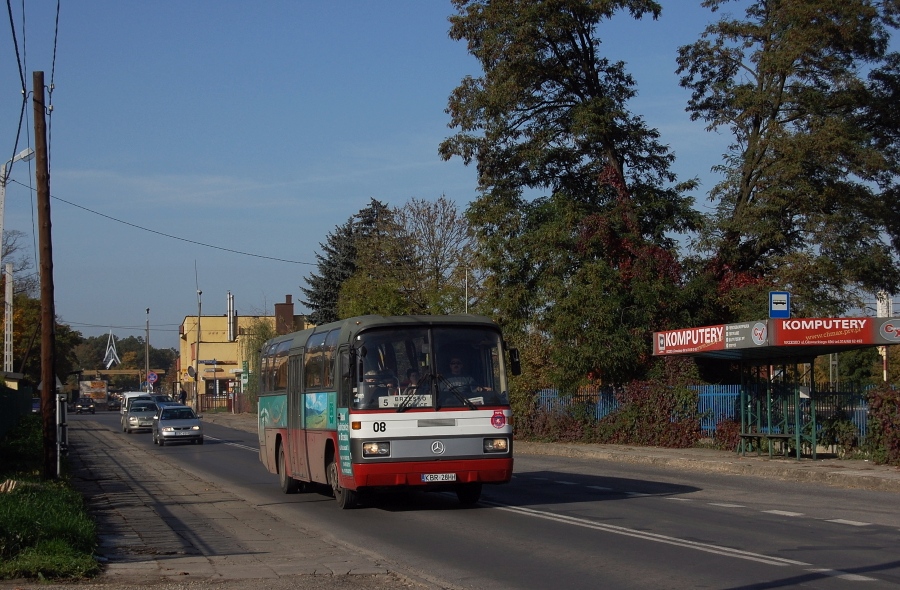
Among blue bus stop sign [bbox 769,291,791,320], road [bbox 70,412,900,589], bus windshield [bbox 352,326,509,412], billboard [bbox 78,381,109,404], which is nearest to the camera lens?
road [bbox 70,412,900,589]

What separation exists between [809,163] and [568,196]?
295 inches

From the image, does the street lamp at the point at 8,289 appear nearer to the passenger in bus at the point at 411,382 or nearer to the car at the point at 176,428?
the car at the point at 176,428

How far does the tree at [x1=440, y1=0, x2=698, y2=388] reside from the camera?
106 ft

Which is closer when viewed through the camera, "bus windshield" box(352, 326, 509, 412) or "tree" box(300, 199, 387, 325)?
"bus windshield" box(352, 326, 509, 412)

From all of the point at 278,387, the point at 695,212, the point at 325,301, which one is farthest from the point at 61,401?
the point at 325,301

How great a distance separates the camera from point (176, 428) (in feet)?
127

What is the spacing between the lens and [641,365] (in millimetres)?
33156

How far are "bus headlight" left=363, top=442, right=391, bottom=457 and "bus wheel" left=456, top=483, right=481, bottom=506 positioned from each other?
1925 mm

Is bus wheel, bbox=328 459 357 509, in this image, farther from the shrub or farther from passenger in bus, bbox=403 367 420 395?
the shrub

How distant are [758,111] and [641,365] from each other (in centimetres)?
883

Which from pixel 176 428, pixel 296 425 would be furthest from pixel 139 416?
pixel 296 425

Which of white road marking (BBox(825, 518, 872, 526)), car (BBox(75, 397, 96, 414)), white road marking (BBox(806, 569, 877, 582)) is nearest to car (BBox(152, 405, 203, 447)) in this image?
white road marking (BBox(825, 518, 872, 526))

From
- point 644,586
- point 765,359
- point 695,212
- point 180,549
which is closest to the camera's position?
point 644,586

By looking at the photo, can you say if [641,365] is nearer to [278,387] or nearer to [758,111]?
[758,111]
